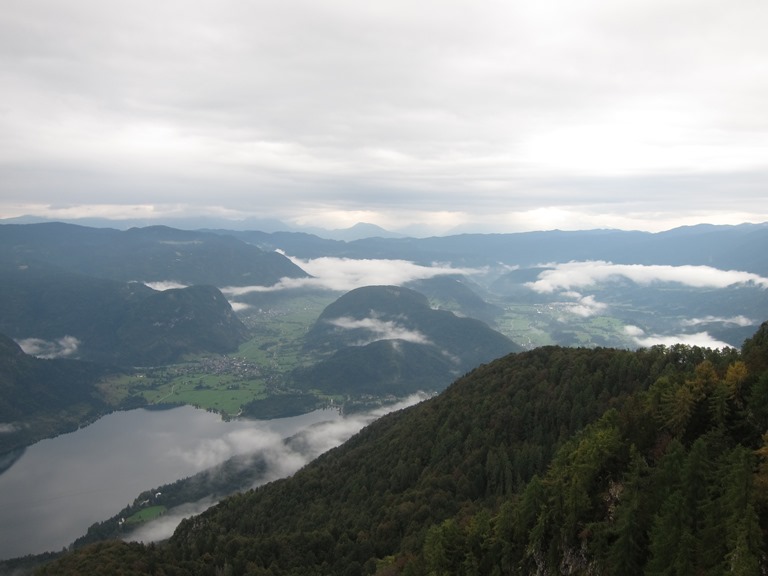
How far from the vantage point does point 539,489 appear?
51.0 meters

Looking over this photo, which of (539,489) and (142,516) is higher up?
(539,489)

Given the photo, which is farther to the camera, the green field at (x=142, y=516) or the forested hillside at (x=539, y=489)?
the green field at (x=142, y=516)

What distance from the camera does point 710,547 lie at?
3609 centimetres

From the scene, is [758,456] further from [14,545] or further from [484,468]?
[14,545]

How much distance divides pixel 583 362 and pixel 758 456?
60955 millimetres

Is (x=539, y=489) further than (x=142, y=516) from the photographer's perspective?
No

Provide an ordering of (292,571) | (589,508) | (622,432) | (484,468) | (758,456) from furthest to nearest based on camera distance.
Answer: (484,468) < (292,571) < (622,432) < (589,508) < (758,456)

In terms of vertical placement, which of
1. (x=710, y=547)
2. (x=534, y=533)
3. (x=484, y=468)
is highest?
(x=710, y=547)

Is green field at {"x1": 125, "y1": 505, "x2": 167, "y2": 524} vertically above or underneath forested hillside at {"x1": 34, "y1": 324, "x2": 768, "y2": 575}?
underneath

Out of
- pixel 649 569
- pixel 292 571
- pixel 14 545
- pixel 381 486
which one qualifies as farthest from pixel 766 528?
pixel 14 545

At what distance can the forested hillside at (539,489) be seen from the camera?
1551 inches

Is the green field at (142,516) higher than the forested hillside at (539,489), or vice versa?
the forested hillside at (539,489)

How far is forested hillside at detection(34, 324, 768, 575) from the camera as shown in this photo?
3941cm

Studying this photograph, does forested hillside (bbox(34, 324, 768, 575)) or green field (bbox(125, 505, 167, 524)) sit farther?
green field (bbox(125, 505, 167, 524))
